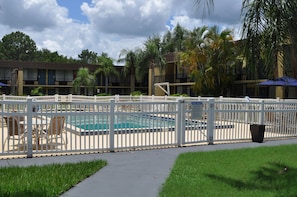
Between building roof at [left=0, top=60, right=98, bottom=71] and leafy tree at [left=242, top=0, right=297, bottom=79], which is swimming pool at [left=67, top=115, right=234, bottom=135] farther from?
building roof at [left=0, top=60, right=98, bottom=71]

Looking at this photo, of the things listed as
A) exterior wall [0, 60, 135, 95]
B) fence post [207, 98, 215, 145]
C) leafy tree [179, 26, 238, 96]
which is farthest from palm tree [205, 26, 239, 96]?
exterior wall [0, 60, 135, 95]

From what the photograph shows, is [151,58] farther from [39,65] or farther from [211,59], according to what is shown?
[39,65]

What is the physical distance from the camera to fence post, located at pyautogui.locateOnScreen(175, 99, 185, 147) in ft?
35.3

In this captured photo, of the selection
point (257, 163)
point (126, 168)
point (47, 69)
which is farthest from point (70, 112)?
point (47, 69)

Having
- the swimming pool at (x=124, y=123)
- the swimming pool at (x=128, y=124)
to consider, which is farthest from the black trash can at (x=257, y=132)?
the swimming pool at (x=124, y=123)

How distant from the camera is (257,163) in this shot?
27.4 ft

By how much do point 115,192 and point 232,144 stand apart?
631 cm

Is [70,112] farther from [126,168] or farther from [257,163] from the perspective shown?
[257,163]

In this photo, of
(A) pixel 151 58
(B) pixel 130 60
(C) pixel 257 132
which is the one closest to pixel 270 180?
(C) pixel 257 132

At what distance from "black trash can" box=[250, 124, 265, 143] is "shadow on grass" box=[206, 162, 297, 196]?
4.10m

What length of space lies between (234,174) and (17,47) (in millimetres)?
95076

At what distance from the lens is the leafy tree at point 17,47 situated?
92.6m

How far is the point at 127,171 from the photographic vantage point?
25.0 ft

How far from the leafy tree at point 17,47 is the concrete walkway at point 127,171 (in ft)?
295
